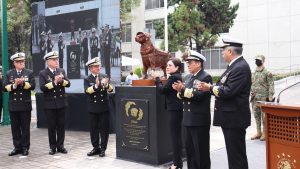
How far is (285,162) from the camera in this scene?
159 inches

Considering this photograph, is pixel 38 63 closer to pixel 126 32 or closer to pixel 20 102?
pixel 20 102

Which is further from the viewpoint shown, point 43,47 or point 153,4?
point 153,4

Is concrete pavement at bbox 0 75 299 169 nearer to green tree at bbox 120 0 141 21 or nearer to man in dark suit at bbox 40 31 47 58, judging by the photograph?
man in dark suit at bbox 40 31 47 58

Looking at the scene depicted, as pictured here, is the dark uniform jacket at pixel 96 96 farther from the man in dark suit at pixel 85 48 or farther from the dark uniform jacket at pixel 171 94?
the man in dark suit at pixel 85 48

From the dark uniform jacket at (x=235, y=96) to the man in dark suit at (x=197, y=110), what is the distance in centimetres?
51

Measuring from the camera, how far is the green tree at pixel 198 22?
1037 inches

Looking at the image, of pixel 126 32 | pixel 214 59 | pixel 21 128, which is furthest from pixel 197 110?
pixel 126 32

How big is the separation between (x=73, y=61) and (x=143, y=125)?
4653 millimetres

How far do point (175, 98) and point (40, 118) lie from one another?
6.38 meters

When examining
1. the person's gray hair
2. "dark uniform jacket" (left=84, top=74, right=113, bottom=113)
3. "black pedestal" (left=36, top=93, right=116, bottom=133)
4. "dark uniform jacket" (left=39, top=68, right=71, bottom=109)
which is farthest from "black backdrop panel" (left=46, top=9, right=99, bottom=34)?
the person's gray hair

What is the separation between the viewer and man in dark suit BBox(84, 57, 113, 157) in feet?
24.3

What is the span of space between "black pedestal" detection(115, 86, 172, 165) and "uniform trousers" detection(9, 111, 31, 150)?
1.94 meters

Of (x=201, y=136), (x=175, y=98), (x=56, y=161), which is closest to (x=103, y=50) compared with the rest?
(x=56, y=161)

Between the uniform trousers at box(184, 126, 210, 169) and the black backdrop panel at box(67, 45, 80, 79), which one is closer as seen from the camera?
the uniform trousers at box(184, 126, 210, 169)
